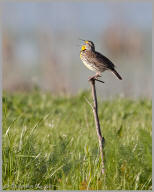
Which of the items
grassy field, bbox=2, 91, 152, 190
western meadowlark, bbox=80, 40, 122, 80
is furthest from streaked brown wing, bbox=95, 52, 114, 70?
grassy field, bbox=2, 91, 152, 190

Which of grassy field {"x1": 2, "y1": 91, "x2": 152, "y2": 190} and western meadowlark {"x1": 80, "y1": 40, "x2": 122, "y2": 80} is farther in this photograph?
western meadowlark {"x1": 80, "y1": 40, "x2": 122, "y2": 80}

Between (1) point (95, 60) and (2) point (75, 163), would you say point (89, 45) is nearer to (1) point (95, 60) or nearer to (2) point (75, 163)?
(1) point (95, 60)

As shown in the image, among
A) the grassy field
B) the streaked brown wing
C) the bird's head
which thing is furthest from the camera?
the bird's head

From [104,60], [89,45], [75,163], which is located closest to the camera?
[75,163]

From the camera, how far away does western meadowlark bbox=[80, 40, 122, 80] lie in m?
5.17

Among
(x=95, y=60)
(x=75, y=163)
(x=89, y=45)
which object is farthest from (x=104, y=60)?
(x=75, y=163)

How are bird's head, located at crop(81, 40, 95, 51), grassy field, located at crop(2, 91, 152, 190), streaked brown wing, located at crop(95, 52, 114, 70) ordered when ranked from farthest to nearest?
bird's head, located at crop(81, 40, 95, 51)
streaked brown wing, located at crop(95, 52, 114, 70)
grassy field, located at crop(2, 91, 152, 190)

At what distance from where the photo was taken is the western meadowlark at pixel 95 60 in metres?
5.17

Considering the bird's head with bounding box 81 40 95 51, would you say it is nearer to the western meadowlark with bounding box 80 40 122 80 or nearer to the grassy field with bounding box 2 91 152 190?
the western meadowlark with bounding box 80 40 122 80

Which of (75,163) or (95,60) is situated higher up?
(95,60)

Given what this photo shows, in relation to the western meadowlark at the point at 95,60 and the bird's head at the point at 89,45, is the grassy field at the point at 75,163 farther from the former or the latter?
the bird's head at the point at 89,45

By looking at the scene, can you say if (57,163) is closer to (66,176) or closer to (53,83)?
(66,176)

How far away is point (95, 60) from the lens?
522 centimetres

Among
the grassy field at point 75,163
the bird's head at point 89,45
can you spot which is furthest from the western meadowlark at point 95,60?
the grassy field at point 75,163
